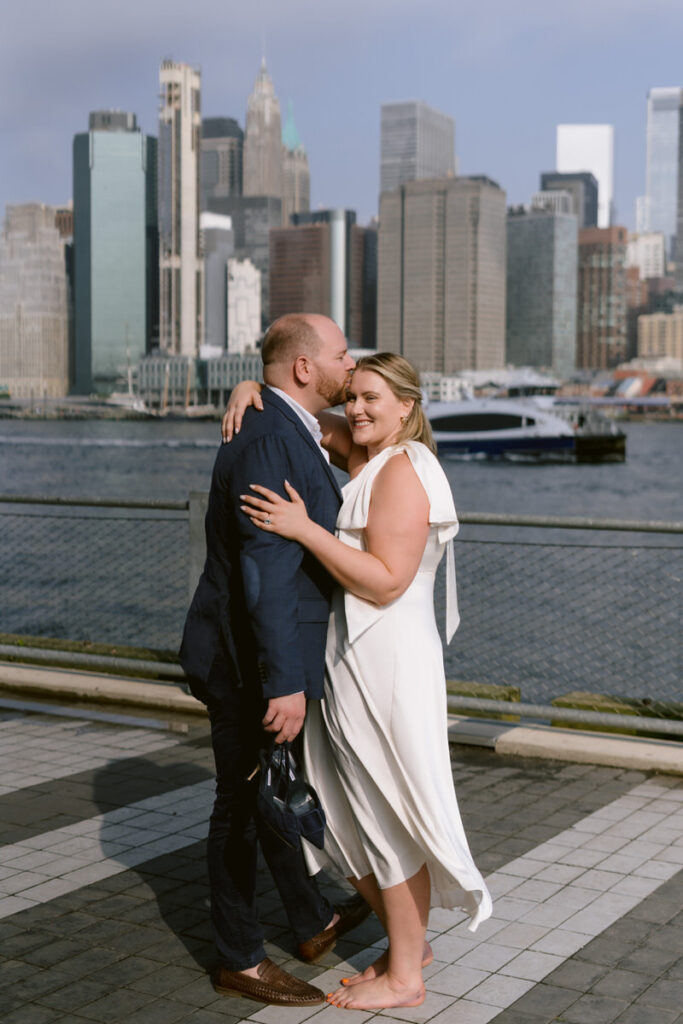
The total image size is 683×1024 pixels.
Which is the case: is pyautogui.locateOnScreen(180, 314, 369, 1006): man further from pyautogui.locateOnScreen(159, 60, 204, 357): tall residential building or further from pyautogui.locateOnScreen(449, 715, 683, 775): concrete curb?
pyautogui.locateOnScreen(159, 60, 204, 357): tall residential building

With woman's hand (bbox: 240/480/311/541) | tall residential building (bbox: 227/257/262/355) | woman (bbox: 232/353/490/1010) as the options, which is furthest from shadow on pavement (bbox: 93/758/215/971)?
tall residential building (bbox: 227/257/262/355)

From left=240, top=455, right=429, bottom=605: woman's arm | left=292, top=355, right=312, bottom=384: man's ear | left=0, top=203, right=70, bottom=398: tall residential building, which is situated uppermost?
left=0, top=203, right=70, bottom=398: tall residential building

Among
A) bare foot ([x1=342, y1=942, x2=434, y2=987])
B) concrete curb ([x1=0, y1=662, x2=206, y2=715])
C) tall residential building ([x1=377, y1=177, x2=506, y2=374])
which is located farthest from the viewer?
tall residential building ([x1=377, y1=177, x2=506, y2=374])

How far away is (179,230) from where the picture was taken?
179 metres

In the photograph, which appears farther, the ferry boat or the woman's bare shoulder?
the ferry boat

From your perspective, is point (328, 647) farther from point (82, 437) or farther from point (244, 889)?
point (82, 437)

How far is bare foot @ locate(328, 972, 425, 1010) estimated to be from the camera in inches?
129

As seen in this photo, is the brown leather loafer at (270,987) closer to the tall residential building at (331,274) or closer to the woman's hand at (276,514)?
the woman's hand at (276,514)

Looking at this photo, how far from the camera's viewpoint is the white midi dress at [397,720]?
10.5 ft

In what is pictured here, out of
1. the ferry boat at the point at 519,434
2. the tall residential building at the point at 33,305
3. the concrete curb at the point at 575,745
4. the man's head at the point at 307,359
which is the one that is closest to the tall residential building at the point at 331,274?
the tall residential building at the point at 33,305

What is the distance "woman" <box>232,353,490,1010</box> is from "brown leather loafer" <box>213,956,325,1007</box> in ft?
0.25

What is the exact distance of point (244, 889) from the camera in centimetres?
340

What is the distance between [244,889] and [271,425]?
1.23 metres

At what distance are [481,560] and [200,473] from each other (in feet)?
191
